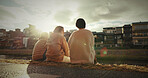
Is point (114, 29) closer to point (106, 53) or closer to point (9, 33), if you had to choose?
point (106, 53)

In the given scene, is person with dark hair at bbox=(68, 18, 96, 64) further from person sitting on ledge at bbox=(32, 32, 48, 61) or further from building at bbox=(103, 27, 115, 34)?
building at bbox=(103, 27, 115, 34)

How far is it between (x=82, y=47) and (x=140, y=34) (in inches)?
1438

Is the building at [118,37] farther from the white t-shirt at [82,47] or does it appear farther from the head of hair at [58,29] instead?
the white t-shirt at [82,47]


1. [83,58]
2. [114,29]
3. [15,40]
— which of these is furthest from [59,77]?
[15,40]

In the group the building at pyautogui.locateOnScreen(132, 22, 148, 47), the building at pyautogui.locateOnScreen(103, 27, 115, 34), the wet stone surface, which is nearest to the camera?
the wet stone surface

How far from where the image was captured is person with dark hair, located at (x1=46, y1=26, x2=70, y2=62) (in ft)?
13.0

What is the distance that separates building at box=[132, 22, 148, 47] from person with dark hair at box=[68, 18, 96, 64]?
3538 cm

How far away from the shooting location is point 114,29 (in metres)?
40.7

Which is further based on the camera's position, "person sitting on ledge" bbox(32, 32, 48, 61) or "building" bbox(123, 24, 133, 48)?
"building" bbox(123, 24, 133, 48)

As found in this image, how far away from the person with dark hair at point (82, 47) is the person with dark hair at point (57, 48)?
55cm

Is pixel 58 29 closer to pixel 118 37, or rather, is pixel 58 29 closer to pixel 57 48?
pixel 57 48

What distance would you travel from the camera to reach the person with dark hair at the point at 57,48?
396cm

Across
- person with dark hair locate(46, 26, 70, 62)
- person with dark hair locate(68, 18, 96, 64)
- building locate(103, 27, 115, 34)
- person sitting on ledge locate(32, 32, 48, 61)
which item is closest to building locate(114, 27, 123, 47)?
building locate(103, 27, 115, 34)

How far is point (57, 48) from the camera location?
3.96 meters
